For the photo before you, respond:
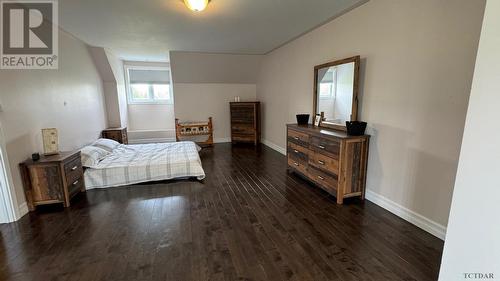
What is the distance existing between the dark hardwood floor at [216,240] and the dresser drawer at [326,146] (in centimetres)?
56

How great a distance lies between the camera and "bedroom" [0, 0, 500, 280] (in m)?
1.59

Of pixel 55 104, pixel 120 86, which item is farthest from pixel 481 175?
pixel 120 86

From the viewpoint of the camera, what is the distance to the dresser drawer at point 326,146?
8.73 feet

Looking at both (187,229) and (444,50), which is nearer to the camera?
(444,50)

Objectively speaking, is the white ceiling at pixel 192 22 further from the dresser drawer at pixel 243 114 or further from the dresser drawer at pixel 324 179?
the dresser drawer at pixel 324 179

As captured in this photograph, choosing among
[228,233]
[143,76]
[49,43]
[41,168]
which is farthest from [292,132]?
[143,76]

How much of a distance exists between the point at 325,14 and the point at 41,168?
3.92m

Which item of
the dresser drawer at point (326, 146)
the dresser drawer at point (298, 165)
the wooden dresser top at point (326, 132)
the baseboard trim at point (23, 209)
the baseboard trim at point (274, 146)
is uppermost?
the wooden dresser top at point (326, 132)

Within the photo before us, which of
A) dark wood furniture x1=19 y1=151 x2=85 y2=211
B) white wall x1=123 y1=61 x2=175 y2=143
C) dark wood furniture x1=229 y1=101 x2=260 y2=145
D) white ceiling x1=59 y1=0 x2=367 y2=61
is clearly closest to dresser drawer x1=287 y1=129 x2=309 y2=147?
white ceiling x1=59 y1=0 x2=367 y2=61

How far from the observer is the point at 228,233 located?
214 cm

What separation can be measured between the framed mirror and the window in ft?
16.9

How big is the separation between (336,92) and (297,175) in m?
1.42

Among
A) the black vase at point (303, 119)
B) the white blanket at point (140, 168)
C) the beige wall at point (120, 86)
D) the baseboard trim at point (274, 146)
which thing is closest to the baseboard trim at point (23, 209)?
the white blanket at point (140, 168)

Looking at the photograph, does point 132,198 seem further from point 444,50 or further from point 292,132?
point 444,50
